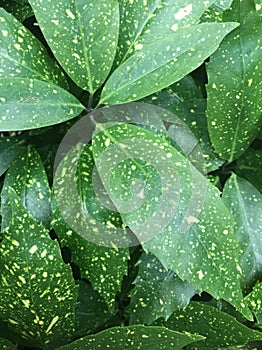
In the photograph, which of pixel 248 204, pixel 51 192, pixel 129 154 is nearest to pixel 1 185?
pixel 51 192

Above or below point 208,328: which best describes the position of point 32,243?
above

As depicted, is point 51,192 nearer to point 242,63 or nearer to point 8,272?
point 8,272

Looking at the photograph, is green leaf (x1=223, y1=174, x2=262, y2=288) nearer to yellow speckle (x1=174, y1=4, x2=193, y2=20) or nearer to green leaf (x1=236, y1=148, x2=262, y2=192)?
green leaf (x1=236, y1=148, x2=262, y2=192)

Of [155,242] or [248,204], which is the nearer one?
[155,242]

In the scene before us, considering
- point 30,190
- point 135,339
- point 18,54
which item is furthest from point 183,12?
point 135,339

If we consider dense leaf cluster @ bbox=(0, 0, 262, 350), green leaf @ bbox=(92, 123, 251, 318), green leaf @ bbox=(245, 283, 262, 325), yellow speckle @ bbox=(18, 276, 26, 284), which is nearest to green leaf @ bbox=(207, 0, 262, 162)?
dense leaf cluster @ bbox=(0, 0, 262, 350)

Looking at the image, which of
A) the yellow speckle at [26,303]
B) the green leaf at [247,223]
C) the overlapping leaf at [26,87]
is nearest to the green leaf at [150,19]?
the overlapping leaf at [26,87]

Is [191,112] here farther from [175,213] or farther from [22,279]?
[22,279]
